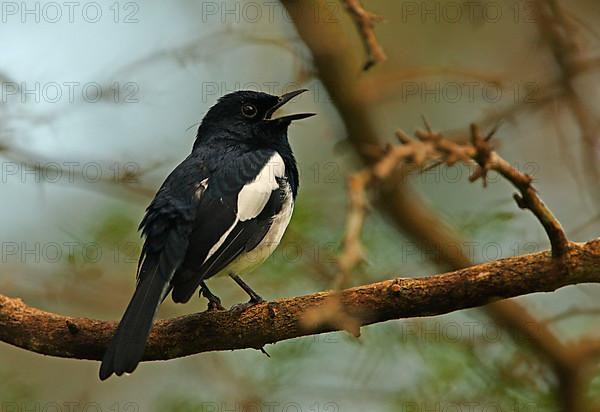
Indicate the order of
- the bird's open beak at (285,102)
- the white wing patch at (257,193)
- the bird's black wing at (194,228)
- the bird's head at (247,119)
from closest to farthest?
the bird's black wing at (194,228)
the white wing patch at (257,193)
the bird's open beak at (285,102)
the bird's head at (247,119)

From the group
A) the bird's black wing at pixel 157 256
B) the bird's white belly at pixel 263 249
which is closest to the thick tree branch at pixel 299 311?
the bird's black wing at pixel 157 256

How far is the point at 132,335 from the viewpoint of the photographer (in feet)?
11.8

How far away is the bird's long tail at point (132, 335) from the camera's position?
11.6ft

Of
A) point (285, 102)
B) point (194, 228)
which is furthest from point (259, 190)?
point (285, 102)

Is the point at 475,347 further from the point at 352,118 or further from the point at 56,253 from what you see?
the point at 56,253

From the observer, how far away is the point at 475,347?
4879 mm

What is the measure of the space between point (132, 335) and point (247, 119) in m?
1.87

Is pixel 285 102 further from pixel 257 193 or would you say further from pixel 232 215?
pixel 232 215

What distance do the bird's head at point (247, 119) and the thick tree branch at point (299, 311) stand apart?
58.4 inches

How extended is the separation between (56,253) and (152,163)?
1.08m

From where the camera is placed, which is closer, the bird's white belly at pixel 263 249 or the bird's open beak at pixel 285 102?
the bird's white belly at pixel 263 249

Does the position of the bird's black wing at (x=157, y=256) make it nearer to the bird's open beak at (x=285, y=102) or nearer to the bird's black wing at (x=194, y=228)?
the bird's black wing at (x=194, y=228)

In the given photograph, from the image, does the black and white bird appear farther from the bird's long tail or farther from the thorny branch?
the thorny branch

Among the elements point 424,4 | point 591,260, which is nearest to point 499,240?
point 591,260
